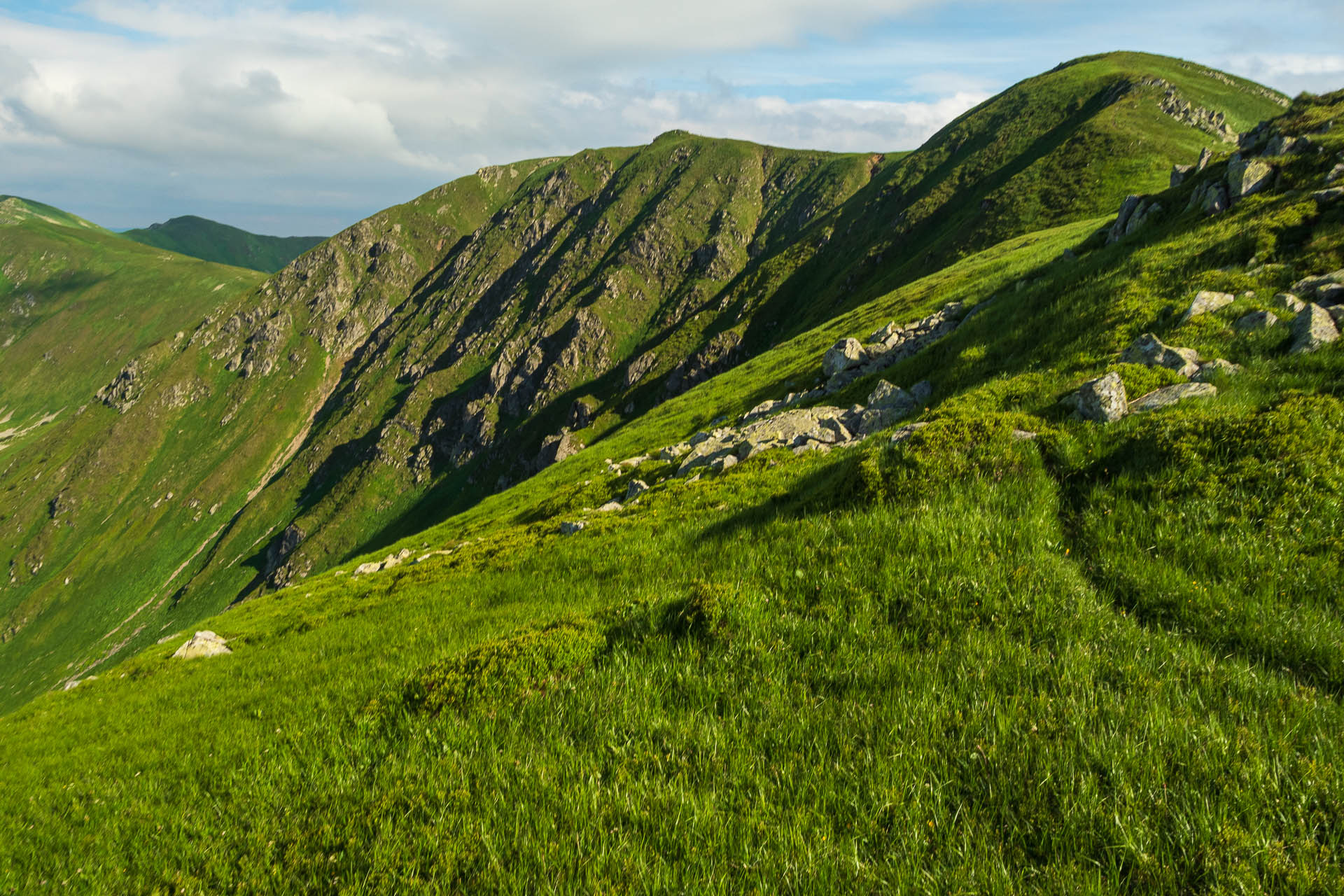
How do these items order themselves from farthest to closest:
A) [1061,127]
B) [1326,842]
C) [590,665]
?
[1061,127], [590,665], [1326,842]

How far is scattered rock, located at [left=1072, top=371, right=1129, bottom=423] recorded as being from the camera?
10320 millimetres

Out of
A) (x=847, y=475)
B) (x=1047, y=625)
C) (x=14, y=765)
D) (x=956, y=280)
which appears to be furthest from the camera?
(x=956, y=280)

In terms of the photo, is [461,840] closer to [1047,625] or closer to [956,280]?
[1047,625]

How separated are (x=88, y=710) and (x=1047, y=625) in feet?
85.6

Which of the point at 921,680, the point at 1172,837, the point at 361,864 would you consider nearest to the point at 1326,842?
the point at 1172,837

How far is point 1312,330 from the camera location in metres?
10.9

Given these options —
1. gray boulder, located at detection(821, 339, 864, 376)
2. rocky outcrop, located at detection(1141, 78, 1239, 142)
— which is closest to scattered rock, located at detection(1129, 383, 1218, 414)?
gray boulder, located at detection(821, 339, 864, 376)

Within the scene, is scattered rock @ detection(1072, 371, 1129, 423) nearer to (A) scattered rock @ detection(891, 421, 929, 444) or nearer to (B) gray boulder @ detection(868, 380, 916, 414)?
(A) scattered rock @ detection(891, 421, 929, 444)

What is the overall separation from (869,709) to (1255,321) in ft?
49.3

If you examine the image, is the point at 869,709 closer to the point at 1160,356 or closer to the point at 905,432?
the point at 905,432

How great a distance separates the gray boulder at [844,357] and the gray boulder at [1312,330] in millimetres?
23155

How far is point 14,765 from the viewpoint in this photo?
1269 cm

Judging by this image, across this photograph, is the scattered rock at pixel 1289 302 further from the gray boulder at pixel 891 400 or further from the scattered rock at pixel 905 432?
the gray boulder at pixel 891 400

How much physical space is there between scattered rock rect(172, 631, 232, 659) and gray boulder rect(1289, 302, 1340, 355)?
106ft
